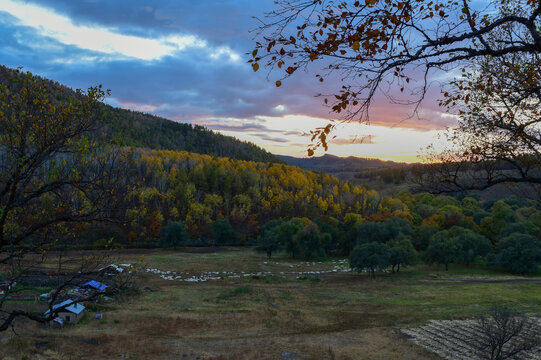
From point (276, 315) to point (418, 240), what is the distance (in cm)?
4658

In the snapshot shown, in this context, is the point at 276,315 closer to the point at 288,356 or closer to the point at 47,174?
the point at 288,356

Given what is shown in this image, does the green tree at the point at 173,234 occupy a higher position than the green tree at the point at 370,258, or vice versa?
the green tree at the point at 370,258

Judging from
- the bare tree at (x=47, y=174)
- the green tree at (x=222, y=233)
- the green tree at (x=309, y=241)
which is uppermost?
the bare tree at (x=47, y=174)

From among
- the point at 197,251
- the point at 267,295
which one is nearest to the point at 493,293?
the point at 267,295

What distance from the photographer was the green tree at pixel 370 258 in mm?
52531

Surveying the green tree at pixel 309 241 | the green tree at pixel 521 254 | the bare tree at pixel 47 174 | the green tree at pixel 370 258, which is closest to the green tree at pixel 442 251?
the green tree at pixel 521 254

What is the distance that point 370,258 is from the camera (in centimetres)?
5244

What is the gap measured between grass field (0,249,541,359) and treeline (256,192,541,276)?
3.42m

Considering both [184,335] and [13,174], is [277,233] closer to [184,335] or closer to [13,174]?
[184,335]

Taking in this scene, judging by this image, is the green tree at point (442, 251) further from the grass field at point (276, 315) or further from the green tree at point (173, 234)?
the green tree at point (173, 234)

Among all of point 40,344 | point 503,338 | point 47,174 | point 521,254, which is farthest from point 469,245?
point 47,174

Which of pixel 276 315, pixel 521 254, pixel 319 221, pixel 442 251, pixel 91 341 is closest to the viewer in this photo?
pixel 91 341

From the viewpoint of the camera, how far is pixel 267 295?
42.2 metres

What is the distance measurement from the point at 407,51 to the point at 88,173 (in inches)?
398
